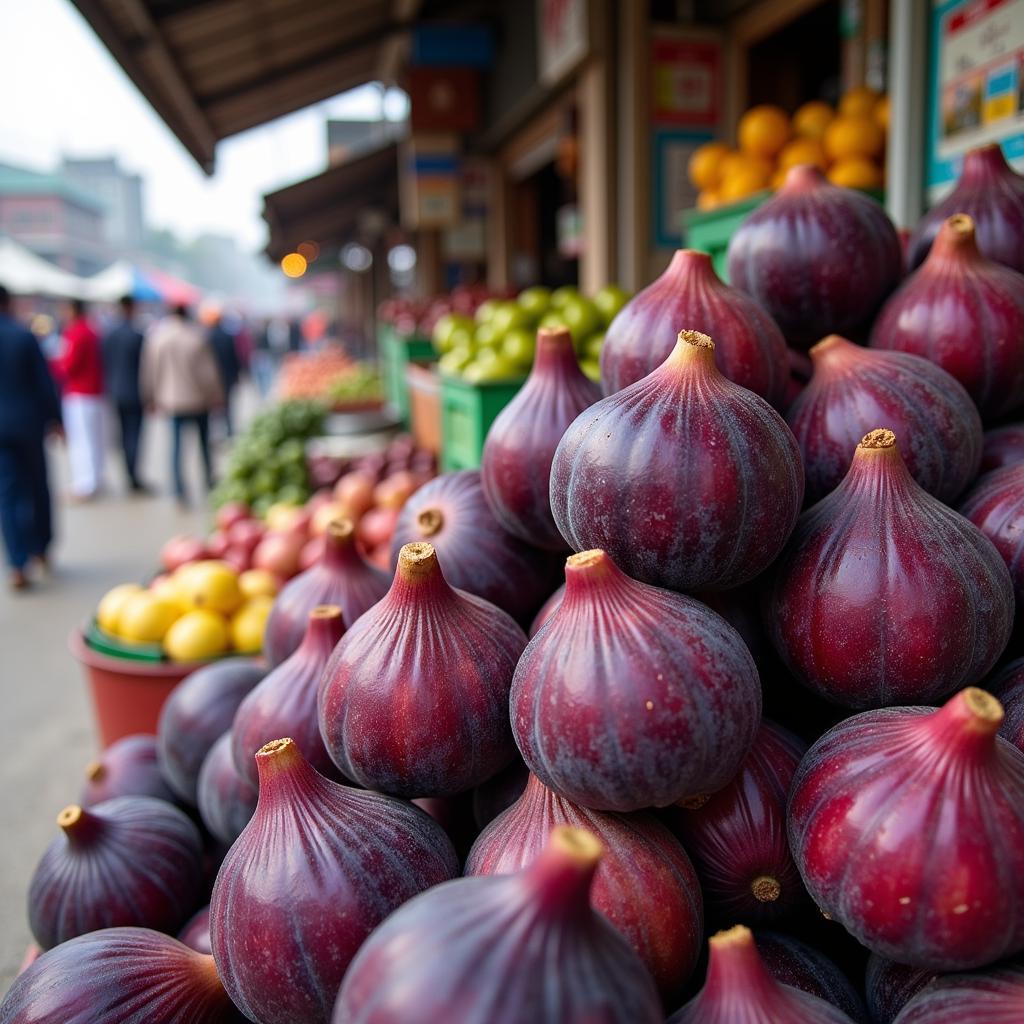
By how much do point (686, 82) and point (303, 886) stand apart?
4.54 m

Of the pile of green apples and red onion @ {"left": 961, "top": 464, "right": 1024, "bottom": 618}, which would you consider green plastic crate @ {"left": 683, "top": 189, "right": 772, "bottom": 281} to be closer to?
the pile of green apples

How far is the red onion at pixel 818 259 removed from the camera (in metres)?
1.54

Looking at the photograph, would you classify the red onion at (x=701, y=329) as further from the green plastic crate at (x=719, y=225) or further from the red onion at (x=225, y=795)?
the green plastic crate at (x=719, y=225)

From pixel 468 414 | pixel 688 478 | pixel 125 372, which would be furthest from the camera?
pixel 125 372

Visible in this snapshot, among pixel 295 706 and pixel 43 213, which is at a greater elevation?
pixel 43 213

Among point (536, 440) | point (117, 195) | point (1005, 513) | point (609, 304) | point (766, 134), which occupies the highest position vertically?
point (117, 195)

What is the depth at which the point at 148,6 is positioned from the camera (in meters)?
5.15

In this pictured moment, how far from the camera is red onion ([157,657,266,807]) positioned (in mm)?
1787

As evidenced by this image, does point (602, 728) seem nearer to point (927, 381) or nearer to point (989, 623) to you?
point (989, 623)

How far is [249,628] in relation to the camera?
2984mm

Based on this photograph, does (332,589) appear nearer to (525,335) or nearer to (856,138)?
(525,335)

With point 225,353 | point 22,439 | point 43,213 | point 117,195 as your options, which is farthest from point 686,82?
point 117,195

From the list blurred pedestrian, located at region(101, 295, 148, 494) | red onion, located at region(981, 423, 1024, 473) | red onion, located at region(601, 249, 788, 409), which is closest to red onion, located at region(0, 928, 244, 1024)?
red onion, located at region(601, 249, 788, 409)

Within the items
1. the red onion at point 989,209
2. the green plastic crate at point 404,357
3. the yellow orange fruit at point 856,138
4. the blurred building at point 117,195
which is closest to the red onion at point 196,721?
the red onion at point 989,209
